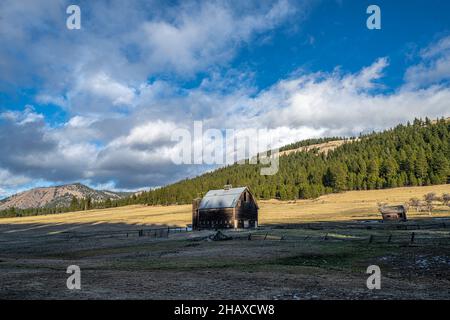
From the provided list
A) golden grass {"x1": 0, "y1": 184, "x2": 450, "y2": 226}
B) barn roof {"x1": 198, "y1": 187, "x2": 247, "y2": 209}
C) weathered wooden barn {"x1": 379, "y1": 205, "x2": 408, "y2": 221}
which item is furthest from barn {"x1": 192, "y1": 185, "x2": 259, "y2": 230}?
weathered wooden barn {"x1": 379, "y1": 205, "x2": 408, "y2": 221}

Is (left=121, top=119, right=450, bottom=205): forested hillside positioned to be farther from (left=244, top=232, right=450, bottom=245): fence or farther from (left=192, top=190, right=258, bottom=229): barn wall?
(left=244, top=232, right=450, bottom=245): fence

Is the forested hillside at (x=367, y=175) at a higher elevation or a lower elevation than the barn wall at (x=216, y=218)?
higher

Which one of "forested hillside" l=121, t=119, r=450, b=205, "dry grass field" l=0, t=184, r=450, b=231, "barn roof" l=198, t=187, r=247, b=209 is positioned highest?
"forested hillside" l=121, t=119, r=450, b=205

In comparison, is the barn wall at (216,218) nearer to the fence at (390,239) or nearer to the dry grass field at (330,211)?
the dry grass field at (330,211)

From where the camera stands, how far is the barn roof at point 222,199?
67.3m

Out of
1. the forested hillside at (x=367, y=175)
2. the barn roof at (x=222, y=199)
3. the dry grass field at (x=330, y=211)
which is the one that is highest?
the forested hillside at (x=367, y=175)

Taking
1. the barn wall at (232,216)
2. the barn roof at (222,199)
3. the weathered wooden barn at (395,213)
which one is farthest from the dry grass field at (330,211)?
the barn roof at (222,199)

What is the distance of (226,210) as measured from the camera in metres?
67.1

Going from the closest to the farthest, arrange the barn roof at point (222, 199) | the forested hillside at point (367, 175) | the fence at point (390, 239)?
the fence at point (390, 239) → the barn roof at point (222, 199) → the forested hillside at point (367, 175)

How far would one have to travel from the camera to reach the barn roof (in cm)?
6731

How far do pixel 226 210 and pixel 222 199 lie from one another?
264cm

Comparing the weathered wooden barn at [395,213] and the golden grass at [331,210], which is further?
the golden grass at [331,210]

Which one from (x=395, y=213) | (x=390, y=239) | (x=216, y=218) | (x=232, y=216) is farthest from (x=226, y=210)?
(x=390, y=239)

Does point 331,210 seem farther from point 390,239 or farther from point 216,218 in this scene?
point 390,239
